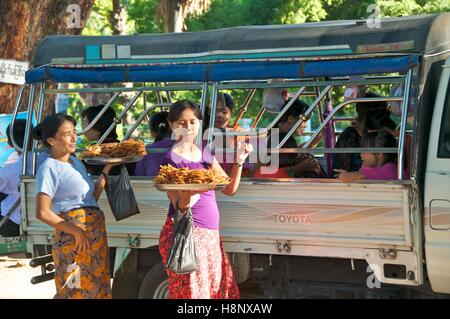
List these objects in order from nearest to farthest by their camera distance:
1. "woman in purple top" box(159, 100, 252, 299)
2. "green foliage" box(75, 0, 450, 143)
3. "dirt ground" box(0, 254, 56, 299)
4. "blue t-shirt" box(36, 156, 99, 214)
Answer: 1. "woman in purple top" box(159, 100, 252, 299)
2. "blue t-shirt" box(36, 156, 99, 214)
3. "dirt ground" box(0, 254, 56, 299)
4. "green foliage" box(75, 0, 450, 143)

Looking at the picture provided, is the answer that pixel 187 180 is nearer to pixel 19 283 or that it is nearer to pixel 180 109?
pixel 180 109

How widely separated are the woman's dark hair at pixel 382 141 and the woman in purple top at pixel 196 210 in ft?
3.58

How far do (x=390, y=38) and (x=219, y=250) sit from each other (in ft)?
5.97

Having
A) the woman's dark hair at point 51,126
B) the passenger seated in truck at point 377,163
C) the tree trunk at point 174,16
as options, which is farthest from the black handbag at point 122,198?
the tree trunk at point 174,16

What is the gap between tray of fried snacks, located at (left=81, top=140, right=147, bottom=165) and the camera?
19.3 ft

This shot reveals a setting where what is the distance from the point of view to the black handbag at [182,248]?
5309 mm

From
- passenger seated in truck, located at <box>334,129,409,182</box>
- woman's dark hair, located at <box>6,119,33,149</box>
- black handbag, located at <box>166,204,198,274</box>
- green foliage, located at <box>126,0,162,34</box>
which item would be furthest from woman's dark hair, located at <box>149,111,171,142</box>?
green foliage, located at <box>126,0,162,34</box>

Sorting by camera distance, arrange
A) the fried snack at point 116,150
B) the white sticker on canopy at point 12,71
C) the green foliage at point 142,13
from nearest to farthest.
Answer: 1. the fried snack at point 116,150
2. the white sticker on canopy at point 12,71
3. the green foliage at point 142,13

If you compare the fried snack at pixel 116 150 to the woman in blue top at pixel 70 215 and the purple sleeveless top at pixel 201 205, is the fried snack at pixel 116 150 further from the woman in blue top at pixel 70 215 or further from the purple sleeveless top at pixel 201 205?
the purple sleeveless top at pixel 201 205

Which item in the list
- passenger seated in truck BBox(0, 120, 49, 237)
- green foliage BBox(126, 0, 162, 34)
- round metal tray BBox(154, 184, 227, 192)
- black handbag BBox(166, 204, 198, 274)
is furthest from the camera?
green foliage BBox(126, 0, 162, 34)

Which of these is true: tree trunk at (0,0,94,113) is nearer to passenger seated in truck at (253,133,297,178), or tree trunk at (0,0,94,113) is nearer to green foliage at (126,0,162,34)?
passenger seated in truck at (253,133,297,178)

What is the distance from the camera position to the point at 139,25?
25.3 metres

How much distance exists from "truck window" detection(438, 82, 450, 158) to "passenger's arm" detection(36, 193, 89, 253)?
7.87ft

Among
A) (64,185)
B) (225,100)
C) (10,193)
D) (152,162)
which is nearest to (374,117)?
(225,100)
